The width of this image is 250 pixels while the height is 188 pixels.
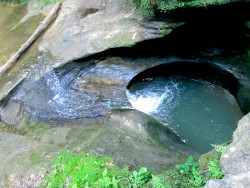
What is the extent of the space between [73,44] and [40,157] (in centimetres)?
339

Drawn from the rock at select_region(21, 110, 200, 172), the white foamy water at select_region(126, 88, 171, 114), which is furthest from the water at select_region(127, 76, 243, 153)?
the rock at select_region(21, 110, 200, 172)

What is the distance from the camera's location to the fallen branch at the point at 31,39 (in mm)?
5801

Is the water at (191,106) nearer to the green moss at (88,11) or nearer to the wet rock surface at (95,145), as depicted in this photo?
the wet rock surface at (95,145)

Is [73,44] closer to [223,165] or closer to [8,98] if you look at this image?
[8,98]

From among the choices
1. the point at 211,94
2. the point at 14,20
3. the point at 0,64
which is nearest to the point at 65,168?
the point at 0,64

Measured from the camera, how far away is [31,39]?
641 centimetres

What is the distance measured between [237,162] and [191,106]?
13.5 feet

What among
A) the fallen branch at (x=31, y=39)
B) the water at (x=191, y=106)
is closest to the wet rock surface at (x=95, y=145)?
the water at (x=191, y=106)

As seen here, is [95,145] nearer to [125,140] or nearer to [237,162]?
[125,140]

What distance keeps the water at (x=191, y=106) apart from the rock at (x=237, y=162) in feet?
9.54

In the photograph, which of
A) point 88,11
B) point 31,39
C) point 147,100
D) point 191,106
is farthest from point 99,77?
point 191,106

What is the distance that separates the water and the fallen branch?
340 cm

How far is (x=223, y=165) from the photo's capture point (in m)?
2.28

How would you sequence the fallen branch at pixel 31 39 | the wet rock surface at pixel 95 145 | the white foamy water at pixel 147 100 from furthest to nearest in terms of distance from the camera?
the white foamy water at pixel 147 100 → the fallen branch at pixel 31 39 → the wet rock surface at pixel 95 145
